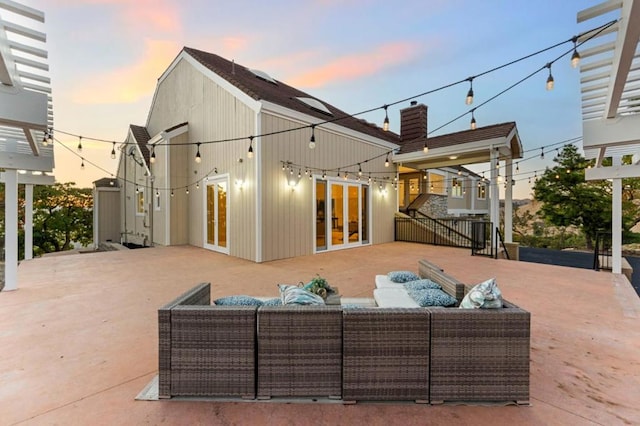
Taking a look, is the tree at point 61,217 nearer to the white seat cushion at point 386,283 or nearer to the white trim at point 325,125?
the white trim at point 325,125

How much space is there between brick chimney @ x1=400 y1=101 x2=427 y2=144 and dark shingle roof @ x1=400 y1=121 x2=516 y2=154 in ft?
5.40

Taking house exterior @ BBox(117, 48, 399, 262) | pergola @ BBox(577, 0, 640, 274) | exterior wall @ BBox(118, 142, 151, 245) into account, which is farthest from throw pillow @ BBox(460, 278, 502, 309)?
exterior wall @ BBox(118, 142, 151, 245)

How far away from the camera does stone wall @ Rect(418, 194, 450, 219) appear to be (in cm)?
1370

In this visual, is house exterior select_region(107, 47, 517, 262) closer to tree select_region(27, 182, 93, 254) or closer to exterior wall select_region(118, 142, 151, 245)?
exterior wall select_region(118, 142, 151, 245)

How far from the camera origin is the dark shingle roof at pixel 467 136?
26.5 feet

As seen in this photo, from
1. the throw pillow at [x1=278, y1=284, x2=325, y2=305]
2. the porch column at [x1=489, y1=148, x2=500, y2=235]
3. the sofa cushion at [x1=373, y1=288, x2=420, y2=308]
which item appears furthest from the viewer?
the porch column at [x1=489, y1=148, x2=500, y2=235]

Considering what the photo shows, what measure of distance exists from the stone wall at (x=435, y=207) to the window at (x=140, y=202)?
12601 mm

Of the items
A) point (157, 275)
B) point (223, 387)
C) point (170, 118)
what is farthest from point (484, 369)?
point (170, 118)

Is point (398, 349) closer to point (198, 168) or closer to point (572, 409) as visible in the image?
point (572, 409)

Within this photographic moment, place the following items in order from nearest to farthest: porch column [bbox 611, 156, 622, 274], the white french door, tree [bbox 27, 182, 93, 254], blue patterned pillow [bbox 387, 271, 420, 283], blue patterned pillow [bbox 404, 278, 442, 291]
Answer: blue patterned pillow [bbox 404, 278, 442, 291] → blue patterned pillow [bbox 387, 271, 420, 283] → porch column [bbox 611, 156, 622, 274] → the white french door → tree [bbox 27, 182, 93, 254]

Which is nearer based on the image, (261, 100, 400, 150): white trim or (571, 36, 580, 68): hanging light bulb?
(571, 36, 580, 68): hanging light bulb

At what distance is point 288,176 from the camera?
786 cm

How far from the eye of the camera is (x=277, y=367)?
1.95 meters

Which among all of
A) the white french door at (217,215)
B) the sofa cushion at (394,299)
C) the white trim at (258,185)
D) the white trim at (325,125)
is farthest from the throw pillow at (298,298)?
the white french door at (217,215)
